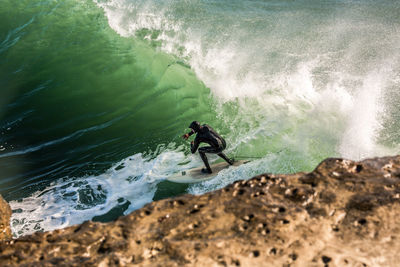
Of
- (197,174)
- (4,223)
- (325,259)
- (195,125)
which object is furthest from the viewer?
(197,174)

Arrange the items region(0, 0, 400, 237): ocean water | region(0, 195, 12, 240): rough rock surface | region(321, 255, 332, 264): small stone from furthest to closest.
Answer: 1. region(0, 0, 400, 237): ocean water
2. region(0, 195, 12, 240): rough rock surface
3. region(321, 255, 332, 264): small stone

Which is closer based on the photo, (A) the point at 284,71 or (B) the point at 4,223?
(B) the point at 4,223

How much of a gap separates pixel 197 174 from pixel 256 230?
474cm

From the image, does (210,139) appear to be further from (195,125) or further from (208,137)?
(195,125)

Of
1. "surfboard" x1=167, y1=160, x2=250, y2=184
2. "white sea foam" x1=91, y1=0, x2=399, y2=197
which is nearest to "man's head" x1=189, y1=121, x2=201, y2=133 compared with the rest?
"surfboard" x1=167, y1=160, x2=250, y2=184

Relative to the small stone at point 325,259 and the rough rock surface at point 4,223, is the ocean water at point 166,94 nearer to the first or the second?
the rough rock surface at point 4,223

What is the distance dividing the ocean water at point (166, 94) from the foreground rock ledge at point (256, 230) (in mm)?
3714

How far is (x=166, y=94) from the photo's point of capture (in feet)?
38.2

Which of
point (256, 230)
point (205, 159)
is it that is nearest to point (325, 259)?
point (256, 230)

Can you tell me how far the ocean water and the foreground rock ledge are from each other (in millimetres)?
3714

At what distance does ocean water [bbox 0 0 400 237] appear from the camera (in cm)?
812

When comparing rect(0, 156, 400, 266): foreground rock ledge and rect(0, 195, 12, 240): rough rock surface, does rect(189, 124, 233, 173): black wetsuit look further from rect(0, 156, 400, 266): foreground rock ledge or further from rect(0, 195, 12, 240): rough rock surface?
rect(0, 156, 400, 266): foreground rock ledge

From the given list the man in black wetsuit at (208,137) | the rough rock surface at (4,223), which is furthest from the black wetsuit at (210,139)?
the rough rock surface at (4,223)

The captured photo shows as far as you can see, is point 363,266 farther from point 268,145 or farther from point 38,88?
point 38,88
